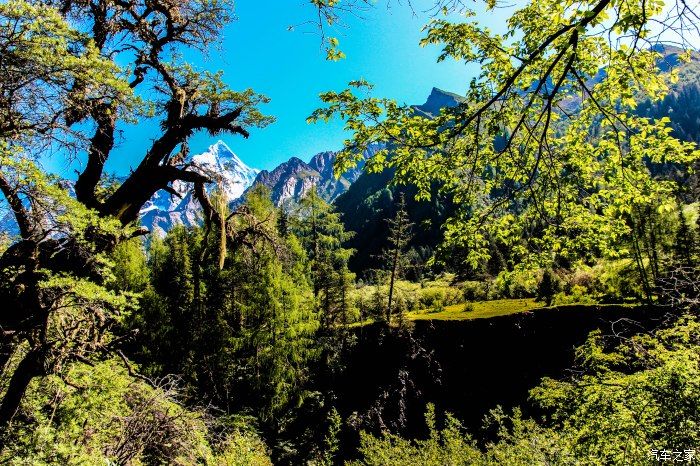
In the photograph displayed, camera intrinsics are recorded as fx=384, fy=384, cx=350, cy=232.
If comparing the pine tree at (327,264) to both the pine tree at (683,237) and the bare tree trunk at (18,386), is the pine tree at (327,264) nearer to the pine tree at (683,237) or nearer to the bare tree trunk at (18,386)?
the pine tree at (683,237)

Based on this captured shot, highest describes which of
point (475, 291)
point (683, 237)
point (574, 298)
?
point (683, 237)

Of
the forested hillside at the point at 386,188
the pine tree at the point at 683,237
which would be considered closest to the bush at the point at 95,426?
the forested hillside at the point at 386,188

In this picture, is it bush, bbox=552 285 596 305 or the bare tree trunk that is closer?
the bare tree trunk

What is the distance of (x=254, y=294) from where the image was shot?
18.2m

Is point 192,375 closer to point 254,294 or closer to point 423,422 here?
point 254,294

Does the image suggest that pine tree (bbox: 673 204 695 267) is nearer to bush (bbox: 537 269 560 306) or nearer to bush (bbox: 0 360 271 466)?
bush (bbox: 537 269 560 306)

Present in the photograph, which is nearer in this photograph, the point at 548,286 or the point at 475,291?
the point at 548,286

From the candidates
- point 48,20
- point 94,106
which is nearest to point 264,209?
point 94,106

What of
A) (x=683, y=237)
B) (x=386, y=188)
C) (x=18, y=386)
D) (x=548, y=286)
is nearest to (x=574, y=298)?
(x=548, y=286)

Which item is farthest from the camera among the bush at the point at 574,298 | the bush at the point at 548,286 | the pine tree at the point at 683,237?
the bush at the point at 548,286

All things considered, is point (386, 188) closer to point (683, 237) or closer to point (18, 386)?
point (18, 386)

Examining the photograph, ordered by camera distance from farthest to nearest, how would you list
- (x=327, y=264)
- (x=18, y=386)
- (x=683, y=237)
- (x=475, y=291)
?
(x=475, y=291) < (x=327, y=264) < (x=683, y=237) < (x=18, y=386)

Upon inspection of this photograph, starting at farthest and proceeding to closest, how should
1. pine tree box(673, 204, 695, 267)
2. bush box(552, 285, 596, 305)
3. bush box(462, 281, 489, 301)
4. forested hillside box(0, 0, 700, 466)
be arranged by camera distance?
1. bush box(462, 281, 489, 301)
2. pine tree box(673, 204, 695, 267)
3. bush box(552, 285, 596, 305)
4. forested hillside box(0, 0, 700, 466)

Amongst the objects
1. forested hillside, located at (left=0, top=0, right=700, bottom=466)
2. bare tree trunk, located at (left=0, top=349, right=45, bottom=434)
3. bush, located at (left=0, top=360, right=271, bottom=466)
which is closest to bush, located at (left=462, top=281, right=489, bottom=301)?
forested hillside, located at (left=0, top=0, right=700, bottom=466)
